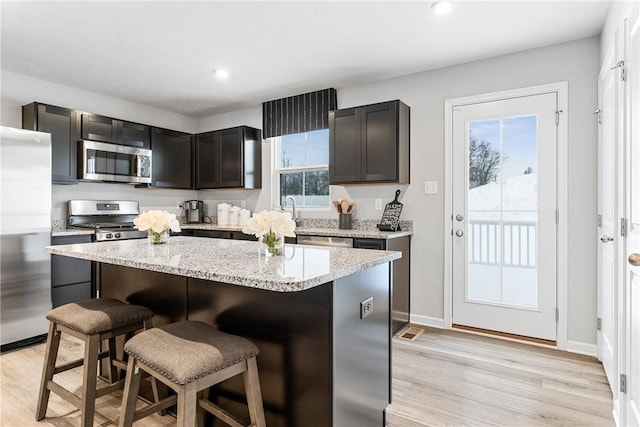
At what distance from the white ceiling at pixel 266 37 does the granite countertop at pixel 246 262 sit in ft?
5.31

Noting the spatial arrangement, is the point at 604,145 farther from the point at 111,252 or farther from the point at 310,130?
the point at 111,252

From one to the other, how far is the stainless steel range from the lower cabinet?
8.0 inches

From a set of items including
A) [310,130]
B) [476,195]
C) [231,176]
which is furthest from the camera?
[231,176]

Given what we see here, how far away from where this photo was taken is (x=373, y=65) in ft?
11.0

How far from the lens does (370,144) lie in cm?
347

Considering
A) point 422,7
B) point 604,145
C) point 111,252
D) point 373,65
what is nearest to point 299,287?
point 111,252

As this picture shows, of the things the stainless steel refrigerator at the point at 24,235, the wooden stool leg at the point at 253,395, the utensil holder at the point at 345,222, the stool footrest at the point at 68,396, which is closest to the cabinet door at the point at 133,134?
the stainless steel refrigerator at the point at 24,235

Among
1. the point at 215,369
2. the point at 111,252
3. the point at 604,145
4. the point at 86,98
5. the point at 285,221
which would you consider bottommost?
the point at 215,369

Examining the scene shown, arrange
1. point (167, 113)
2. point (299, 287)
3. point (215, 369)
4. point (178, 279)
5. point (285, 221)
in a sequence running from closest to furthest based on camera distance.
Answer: point (299, 287)
point (215, 369)
point (285, 221)
point (178, 279)
point (167, 113)

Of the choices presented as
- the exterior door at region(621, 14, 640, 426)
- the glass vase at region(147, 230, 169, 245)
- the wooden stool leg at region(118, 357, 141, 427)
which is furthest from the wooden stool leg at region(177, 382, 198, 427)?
the exterior door at region(621, 14, 640, 426)

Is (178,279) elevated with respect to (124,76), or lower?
lower

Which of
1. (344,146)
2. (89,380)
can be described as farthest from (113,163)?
(89,380)

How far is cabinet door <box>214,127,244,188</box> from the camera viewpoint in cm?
448

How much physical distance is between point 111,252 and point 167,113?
3539 millimetres
